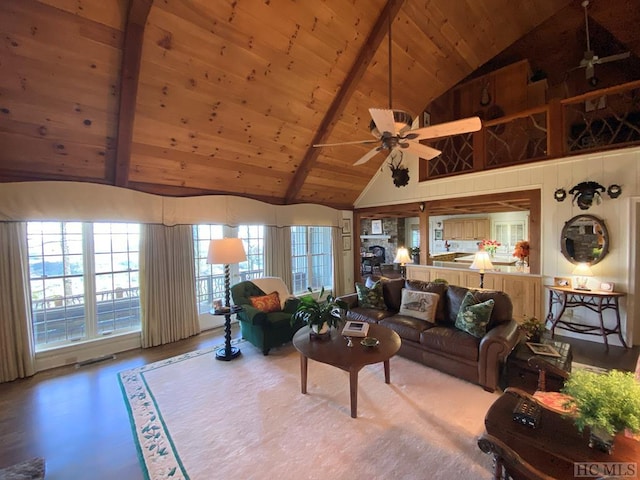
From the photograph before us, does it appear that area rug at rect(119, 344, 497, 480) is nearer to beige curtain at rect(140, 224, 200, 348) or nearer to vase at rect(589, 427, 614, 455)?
vase at rect(589, 427, 614, 455)

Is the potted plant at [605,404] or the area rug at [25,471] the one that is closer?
the potted plant at [605,404]

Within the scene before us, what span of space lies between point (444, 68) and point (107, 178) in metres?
5.44

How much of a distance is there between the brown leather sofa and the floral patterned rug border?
8.47 ft

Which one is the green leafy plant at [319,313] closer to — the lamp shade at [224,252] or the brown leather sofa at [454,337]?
the brown leather sofa at [454,337]

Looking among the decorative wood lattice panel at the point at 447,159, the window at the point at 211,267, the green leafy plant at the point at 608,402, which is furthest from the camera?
the decorative wood lattice panel at the point at 447,159

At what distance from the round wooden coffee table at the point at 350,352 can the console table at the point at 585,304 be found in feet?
9.64

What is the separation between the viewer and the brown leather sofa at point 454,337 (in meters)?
2.81

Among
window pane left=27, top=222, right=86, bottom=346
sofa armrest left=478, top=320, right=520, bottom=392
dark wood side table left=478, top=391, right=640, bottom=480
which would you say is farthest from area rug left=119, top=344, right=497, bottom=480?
window pane left=27, top=222, right=86, bottom=346

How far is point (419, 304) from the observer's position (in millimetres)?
3781

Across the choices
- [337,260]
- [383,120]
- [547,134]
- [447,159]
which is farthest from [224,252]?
[547,134]

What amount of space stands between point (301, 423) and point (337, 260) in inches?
191

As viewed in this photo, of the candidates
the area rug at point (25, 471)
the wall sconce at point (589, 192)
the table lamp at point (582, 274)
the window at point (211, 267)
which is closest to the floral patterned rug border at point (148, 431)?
the area rug at point (25, 471)

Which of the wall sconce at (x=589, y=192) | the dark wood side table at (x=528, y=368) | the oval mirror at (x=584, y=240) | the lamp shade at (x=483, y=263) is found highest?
the wall sconce at (x=589, y=192)

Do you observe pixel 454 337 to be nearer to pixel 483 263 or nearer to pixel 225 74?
pixel 483 263
